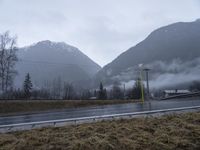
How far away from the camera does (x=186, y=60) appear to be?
188500mm

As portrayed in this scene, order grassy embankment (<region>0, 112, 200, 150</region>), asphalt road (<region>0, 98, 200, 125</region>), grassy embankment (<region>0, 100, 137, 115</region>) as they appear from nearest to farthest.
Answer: grassy embankment (<region>0, 112, 200, 150</region>) < asphalt road (<region>0, 98, 200, 125</region>) < grassy embankment (<region>0, 100, 137, 115</region>)

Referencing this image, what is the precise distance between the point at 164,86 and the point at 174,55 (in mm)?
29711

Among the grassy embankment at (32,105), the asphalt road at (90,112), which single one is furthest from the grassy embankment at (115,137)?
the grassy embankment at (32,105)

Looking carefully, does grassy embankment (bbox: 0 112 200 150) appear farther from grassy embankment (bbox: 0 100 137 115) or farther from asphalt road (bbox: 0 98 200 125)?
grassy embankment (bbox: 0 100 137 115)

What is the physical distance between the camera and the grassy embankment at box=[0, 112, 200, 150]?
659cm

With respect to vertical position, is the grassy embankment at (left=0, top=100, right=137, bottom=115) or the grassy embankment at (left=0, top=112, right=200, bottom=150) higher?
the grassy embankment at (left=0, top=100, right=137, bottom=115)

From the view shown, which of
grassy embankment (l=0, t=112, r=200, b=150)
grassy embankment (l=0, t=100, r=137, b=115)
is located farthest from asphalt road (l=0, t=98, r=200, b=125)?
grassy embankment (l=0, t=100, r=137, b=115)

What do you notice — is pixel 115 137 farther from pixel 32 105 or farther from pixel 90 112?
pixel 32 105

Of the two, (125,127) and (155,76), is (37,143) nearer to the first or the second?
(125,127)

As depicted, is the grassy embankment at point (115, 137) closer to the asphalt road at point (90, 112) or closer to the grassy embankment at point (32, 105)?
the asphalt road at point (90, 112)

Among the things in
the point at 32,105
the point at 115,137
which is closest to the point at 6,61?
the point at 32,105

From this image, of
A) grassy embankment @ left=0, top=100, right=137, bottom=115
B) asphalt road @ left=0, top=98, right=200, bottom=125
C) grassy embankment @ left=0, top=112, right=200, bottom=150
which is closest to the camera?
grassy embankment @ left=0, top=112, right=200, bottom=150

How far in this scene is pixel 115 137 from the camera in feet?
23.1

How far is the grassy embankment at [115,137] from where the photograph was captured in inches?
260
